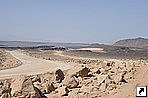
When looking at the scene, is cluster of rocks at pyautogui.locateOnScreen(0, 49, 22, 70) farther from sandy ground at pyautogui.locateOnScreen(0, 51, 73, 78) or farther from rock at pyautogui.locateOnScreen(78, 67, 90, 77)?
rock at pyautogui.locateOnScreen(78, 67, 90, 77)

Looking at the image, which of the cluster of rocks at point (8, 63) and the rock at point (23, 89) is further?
the cluster of rocks at point (8, 63)

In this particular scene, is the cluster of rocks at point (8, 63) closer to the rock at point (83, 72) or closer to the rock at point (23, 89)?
the rock at point (83, 72)

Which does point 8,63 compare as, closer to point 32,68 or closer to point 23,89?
point 32,68

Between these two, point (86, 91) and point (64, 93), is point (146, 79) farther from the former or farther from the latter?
point (64, 93)

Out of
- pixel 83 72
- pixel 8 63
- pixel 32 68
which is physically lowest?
pixel 8 63

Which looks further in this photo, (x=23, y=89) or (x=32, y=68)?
(x=32, y=68)

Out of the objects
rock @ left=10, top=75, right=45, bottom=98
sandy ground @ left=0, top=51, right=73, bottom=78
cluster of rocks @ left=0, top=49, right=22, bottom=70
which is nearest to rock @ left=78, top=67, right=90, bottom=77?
rock @ left=10, top=75, right=45, bottom=98

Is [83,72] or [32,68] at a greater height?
[83,72]

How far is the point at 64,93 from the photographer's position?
41.6 feet

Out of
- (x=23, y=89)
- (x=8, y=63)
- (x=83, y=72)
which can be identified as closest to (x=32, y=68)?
(x=8, y=63)

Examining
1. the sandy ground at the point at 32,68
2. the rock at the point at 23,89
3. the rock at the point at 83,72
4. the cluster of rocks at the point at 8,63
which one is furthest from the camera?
the cluster of rocks at the point at 8,63

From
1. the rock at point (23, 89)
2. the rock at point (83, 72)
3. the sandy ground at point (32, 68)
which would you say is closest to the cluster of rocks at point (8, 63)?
the sandy ground at point (32, 68)

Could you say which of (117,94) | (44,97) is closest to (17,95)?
(44,97)

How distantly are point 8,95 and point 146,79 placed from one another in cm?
746
